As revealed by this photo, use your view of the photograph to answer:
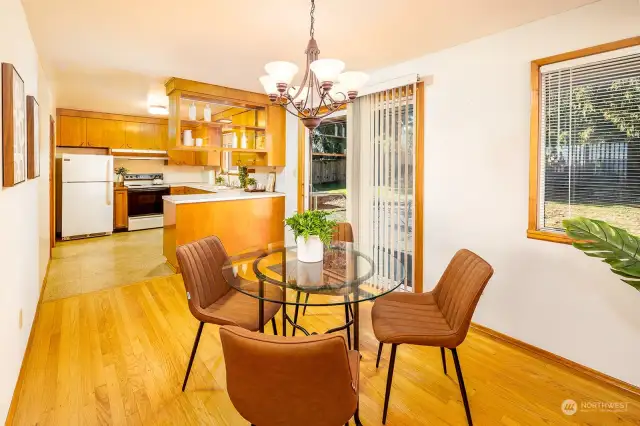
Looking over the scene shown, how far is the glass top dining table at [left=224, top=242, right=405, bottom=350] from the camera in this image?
175 centimetres

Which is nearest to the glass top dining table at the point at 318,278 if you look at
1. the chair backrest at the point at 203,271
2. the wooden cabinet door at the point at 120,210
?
the chair backrest at the point at 203,271

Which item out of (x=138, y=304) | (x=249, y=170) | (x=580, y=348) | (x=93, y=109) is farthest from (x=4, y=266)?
(x=93, y=109)

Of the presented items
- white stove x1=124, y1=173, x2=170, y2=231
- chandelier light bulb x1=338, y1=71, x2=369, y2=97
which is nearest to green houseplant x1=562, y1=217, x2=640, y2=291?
chandelier light bulb x1=338, y1=71, x2=369, y2=97

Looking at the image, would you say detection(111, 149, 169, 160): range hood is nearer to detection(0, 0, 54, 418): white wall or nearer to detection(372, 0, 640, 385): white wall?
detection(0, 0, 54, 418): white wall

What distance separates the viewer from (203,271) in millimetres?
2178

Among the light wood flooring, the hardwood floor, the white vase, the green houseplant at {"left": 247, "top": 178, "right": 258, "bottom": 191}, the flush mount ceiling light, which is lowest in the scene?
the hardwood floor

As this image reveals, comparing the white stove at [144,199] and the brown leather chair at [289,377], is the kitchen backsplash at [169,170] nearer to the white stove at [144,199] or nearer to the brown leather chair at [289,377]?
the white stove at [144,199]

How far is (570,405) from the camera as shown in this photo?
1945mm

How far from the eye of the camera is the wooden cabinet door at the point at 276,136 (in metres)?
4.96

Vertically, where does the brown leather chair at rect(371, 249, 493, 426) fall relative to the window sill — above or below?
below

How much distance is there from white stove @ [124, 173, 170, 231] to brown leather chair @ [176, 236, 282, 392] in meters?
5.13

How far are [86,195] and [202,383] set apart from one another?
17.5ft

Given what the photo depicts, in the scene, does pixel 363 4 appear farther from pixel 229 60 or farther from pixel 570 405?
pixel 570 405

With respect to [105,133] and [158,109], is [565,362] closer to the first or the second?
[158,109]
